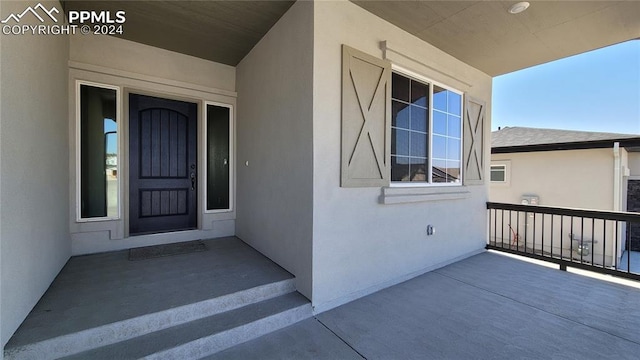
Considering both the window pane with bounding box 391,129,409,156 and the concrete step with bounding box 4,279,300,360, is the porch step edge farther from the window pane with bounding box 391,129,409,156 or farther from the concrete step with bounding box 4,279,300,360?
the window pane with bounding box 391,129,409,156

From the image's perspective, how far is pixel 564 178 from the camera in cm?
641

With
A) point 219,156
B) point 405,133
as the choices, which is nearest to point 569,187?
point 405,133

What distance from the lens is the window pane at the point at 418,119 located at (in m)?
3.29

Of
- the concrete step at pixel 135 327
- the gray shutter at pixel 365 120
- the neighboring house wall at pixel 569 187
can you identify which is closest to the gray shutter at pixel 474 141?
the gray shutter at pixel 365 120

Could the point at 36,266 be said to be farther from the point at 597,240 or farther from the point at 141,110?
the point at 597,240

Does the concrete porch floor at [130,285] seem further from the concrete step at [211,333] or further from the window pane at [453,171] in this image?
the window pane at [453,171]

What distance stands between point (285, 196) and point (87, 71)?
290cm

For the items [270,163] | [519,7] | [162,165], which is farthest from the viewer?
[162,165]

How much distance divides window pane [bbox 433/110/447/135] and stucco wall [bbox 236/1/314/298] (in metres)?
2.09

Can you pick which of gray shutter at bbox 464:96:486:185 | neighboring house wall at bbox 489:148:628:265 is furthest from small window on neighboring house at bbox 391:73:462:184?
neighboring house wall at bbox 489:148:628:265

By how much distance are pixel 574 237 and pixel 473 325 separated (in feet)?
21.1

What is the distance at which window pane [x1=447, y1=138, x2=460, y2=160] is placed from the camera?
3.80 m

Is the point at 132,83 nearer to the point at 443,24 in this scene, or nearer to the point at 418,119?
the point at 418,119

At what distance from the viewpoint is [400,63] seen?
3.01 meters
